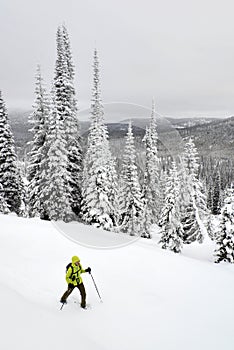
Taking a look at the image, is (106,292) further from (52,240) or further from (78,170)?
(78,170)

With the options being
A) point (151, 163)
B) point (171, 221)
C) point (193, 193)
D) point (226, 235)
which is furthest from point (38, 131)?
point (193, 193)

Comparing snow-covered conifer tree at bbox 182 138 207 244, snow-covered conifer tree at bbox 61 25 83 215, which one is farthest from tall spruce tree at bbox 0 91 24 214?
snow-covered conifer tree at bbox 182 138 207 244

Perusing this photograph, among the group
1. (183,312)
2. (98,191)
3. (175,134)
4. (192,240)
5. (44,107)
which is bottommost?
(192,240)

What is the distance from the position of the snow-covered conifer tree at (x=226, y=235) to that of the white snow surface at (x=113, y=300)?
20.1 ft

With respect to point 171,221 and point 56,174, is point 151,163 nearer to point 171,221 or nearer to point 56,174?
point 56,174

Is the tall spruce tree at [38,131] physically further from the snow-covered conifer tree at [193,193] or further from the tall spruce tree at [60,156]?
the snow-covered conifer tree at [193,193]

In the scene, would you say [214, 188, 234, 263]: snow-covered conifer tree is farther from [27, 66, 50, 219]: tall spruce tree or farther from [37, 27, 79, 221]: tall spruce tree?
[27, 66, 50, 219]: tall spruce tree

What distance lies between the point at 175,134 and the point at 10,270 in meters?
7.71

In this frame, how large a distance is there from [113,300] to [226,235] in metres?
13.4

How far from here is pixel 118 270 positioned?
10.4 m

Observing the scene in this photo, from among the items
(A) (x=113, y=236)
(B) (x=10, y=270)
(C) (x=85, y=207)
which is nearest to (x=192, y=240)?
(C) (x=85, y=207)

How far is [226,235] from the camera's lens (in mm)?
18688

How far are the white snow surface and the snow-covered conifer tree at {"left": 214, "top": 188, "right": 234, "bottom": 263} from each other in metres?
6.14

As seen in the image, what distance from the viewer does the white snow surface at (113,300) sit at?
545 cm
